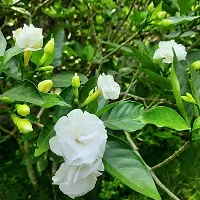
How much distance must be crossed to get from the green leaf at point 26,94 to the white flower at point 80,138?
Result: 62 mm

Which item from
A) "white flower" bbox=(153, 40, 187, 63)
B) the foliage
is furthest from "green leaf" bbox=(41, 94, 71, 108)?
"white flower" bbox=(153, 40, 187, 63)

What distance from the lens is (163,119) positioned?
88cm

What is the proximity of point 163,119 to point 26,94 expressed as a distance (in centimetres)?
28

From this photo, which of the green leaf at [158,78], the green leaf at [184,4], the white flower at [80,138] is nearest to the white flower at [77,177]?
the white flower at [80,138]

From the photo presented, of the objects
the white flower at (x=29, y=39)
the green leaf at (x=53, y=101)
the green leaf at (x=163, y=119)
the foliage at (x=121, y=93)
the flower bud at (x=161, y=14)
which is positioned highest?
the white flower at (x=29, y=39)

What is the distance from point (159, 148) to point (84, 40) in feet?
2.15

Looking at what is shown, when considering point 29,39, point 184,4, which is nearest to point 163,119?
point 29,39

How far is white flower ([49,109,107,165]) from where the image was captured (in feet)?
2.60

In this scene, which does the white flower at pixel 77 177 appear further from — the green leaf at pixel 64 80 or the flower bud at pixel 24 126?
the green leaf at pixel 64 80

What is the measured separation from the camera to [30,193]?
192cm

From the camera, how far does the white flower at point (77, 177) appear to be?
809 mm

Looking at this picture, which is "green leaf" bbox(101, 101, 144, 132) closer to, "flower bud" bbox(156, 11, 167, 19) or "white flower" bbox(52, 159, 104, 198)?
"white flower" bbox(52, 159, 104, 198)

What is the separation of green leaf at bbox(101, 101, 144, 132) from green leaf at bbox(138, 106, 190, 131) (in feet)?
0.21

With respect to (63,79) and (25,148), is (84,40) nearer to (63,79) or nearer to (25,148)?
(25,148)
